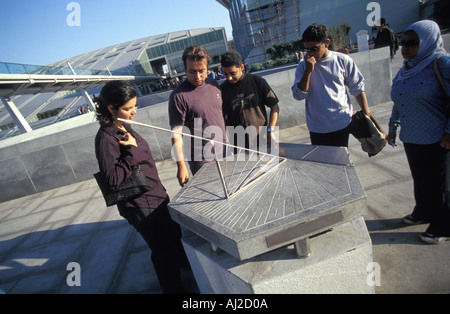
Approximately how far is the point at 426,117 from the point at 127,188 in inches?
81.4

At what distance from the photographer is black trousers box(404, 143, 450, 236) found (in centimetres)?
172

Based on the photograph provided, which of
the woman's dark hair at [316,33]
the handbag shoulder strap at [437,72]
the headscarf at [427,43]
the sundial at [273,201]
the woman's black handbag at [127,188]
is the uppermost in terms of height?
the woman's dark hair at [316,33]

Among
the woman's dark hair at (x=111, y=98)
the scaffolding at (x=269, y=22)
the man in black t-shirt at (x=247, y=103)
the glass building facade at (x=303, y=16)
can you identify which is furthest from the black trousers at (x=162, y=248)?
the scaffolding at (x=269, y=22)

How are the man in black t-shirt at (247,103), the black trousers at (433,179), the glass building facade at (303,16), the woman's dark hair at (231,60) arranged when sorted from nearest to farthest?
1. the black trousers at (433,179)
2. the woman's dark hair at (231,60)
3. the man in black t-shirt at (247,103)
4. the glass building facade at (303,16)

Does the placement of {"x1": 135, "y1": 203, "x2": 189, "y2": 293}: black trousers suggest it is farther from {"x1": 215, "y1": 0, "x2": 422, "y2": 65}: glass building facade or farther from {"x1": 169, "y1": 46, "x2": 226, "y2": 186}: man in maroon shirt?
{"x1": 215, "y1": 0, "x2": 422, "y2": 65}: glass building facade

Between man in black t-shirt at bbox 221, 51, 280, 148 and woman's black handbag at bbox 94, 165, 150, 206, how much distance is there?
1006mm

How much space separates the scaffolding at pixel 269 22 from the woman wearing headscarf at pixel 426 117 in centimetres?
3214

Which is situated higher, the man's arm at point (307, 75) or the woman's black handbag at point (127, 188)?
A: the man's arm at point (307, 75)

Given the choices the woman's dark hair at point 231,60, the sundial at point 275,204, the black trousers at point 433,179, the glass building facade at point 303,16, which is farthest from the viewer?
the glass building facade at point 303,16

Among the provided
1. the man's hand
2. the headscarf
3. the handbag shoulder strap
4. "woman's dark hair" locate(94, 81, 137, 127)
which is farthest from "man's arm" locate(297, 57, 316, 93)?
"woman's dark hair" locate(94, 81, 137, 127)

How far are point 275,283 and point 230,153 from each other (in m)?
1.39

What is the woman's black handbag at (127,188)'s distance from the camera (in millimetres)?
1599

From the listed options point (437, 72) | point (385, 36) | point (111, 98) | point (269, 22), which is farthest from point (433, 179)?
point (269, 22)

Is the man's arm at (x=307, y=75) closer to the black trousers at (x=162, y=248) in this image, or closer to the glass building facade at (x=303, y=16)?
the black trousers at (x=162, y=248)
